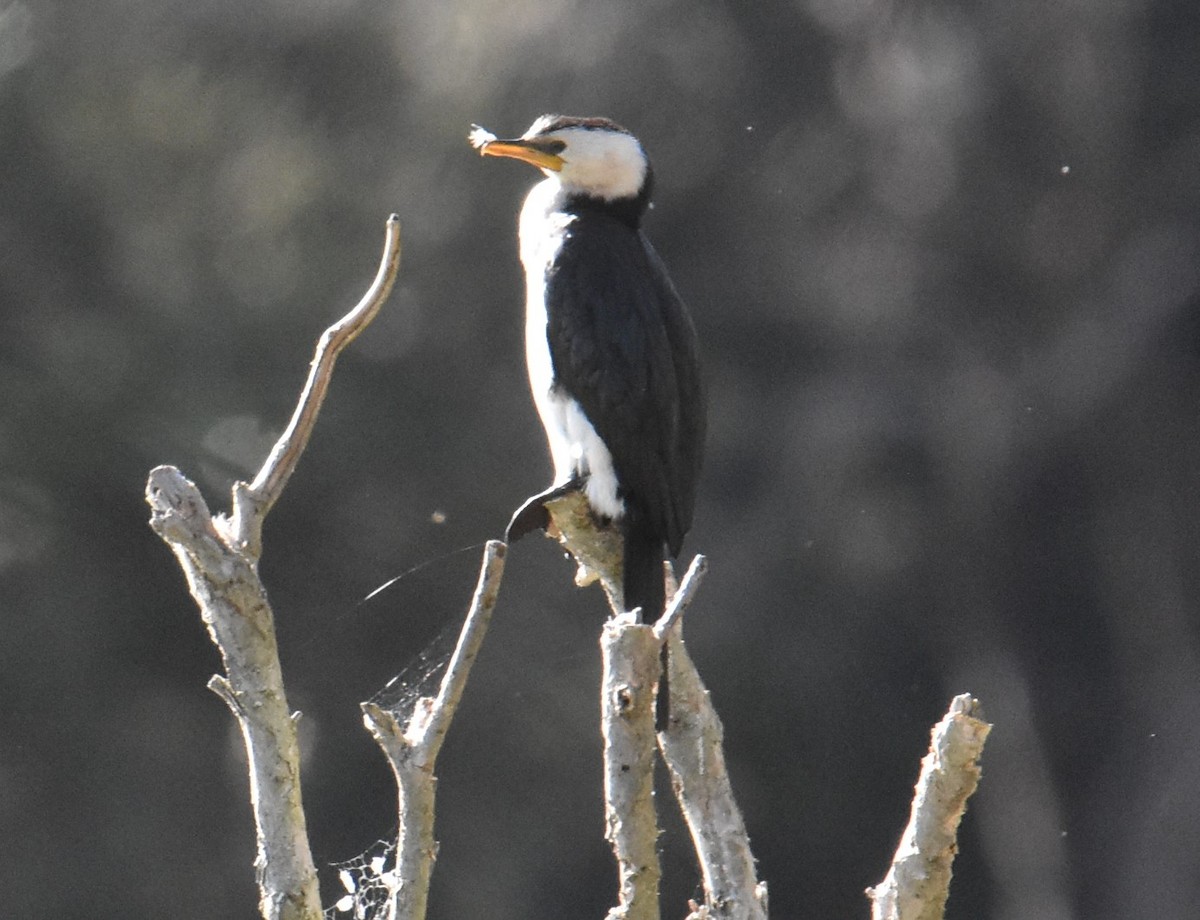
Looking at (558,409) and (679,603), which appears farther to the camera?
(558,409)

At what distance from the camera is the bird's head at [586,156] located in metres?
2.26

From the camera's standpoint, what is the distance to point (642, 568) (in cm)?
189

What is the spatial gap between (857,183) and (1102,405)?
0.72 meters

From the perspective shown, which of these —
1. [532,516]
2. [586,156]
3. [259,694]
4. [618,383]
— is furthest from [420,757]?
[586,156]

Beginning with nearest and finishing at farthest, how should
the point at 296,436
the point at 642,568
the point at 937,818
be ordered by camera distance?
the point at 937,818, the point at 296,436, the point at 642,568

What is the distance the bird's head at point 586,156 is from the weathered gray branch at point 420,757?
982 millimetres

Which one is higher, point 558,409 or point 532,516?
point 558,409

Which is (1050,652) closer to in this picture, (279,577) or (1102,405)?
(1102,405)

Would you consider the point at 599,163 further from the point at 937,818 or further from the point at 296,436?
the point at 937,818

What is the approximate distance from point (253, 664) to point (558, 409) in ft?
2.57

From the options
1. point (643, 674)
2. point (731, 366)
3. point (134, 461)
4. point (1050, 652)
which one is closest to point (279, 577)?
point (134, 461)

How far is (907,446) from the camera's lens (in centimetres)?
381

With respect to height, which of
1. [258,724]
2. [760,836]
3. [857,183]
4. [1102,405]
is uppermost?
[857,183]

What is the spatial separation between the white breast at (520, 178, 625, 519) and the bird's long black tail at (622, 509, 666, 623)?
32mm
